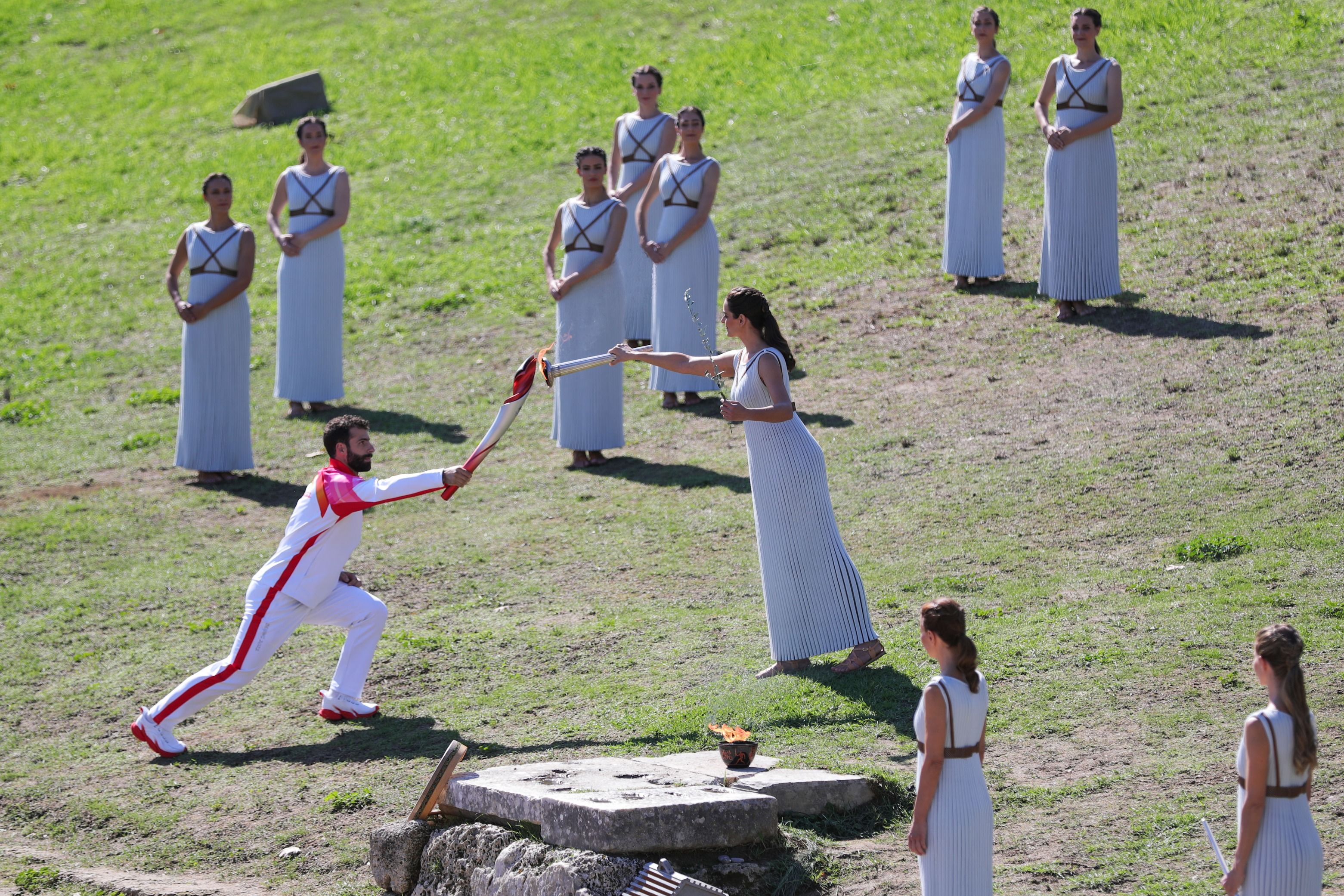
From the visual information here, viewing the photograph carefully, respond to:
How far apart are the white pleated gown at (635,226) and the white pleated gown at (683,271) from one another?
616 mm

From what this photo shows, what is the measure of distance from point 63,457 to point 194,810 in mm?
8562

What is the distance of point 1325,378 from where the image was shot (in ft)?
38.1

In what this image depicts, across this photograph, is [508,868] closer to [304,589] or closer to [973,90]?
[304,589]

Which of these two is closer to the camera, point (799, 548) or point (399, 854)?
point (399, 854)

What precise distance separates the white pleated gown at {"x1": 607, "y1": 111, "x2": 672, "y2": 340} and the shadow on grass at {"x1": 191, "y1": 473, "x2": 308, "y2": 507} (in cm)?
362

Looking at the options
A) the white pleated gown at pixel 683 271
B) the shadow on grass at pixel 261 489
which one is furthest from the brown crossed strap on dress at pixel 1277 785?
the shadow on grass at pixel 261 489

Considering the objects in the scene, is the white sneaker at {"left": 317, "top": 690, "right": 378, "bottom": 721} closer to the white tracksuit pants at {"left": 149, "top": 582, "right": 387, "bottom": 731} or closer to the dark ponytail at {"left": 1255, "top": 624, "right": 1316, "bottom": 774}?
the white tracksuit pants at {"left": 149, "top": 582, "right": 387, "bottom": 731}

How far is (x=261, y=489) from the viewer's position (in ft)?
45.7

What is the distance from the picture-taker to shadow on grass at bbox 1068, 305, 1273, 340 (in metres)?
13.0

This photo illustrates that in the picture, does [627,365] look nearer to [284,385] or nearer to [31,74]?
[284,385]

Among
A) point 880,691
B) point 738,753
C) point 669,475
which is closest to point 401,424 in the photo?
point 669,475

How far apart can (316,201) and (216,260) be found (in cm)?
169

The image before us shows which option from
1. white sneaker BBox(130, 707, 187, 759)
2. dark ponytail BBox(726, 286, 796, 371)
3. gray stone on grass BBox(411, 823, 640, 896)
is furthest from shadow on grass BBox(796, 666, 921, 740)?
white sneaker BBox(130, 707, 187, 759)

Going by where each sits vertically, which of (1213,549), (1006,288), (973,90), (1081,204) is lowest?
(1213,549)
